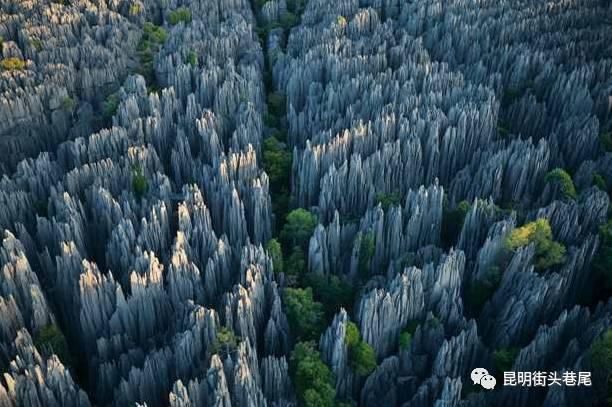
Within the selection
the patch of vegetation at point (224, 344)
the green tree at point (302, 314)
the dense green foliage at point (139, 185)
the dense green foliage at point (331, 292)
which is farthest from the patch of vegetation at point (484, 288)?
the dense green foliage at point (139, 185)

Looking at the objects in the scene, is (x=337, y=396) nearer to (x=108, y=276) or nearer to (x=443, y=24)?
(x=108, y=276)

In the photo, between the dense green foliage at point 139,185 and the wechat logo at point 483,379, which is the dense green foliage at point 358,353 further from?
the dense green foliage at point 139,185

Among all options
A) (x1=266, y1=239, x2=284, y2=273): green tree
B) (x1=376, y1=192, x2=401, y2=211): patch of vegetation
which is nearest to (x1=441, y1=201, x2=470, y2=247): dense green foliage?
(x1=376, y1=192, x2=401, y2=211): patch of vegetation

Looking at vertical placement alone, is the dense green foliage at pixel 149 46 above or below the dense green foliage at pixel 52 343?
above

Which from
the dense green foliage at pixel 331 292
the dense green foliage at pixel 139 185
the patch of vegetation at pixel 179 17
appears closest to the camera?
the dense green foliage at pixel 331 292

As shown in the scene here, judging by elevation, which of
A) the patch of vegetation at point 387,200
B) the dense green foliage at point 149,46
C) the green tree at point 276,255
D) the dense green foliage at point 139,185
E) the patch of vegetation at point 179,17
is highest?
the patch of vegetation at point 179,17

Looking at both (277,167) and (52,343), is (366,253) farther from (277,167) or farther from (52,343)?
(52,343)
